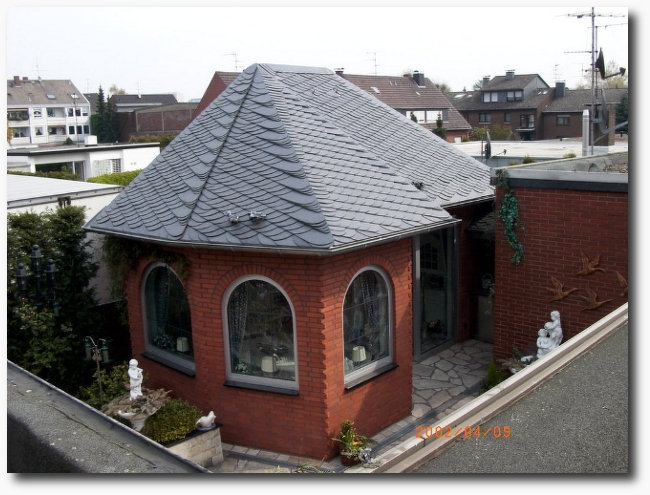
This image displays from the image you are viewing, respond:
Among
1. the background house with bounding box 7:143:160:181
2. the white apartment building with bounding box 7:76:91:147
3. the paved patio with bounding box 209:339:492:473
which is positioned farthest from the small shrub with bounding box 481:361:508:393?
the white apartment building with bounding box 7:76:91:147

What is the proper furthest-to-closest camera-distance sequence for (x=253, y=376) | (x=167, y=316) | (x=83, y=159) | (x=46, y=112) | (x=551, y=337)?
(x=46, y=112)
(x=83, y=159)
(x=551, y=337)
(x=167, y=316)
(x=253, y=376)

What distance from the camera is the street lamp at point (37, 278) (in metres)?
10.3

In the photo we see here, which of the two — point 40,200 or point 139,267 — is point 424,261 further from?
point 40,200

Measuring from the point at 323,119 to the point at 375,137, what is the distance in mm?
1847

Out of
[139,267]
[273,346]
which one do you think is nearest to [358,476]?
[273,346]

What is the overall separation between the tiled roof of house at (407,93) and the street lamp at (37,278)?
42.1 m

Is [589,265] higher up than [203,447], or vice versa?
[589,265]

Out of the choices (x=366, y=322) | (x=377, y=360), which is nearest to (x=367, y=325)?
(x=366, y=322)

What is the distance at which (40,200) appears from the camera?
40.4ft

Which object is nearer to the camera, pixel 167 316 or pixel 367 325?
pixel 367 325

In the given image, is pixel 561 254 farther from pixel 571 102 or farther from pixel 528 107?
pixel 571 102

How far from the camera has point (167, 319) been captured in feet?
34.0

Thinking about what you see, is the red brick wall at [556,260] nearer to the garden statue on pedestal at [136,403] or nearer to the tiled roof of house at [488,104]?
the garden statue on pedestal at [136,403]

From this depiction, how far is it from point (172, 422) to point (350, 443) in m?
2.39
